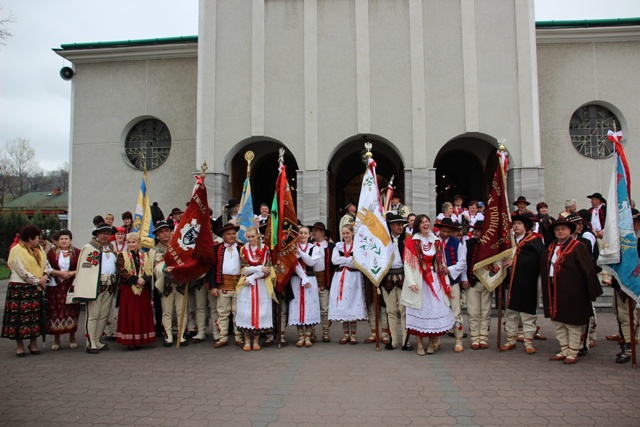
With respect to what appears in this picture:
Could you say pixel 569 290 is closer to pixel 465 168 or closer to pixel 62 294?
pixel 62 294

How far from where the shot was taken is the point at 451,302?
309 inches

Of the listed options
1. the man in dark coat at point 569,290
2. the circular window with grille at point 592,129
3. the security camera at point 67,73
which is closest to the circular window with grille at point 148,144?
the security camera at point 67,73

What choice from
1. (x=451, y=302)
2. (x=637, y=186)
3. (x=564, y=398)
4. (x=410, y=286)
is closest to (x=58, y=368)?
(x=410, y=286)

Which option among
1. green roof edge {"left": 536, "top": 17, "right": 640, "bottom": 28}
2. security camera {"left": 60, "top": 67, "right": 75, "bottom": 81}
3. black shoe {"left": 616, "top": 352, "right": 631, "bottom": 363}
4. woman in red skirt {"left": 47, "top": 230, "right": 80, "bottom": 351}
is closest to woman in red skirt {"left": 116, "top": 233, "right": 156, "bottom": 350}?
woman in red skirt {"left": 47, "top": 230, "right": 80, "bottom": 351}

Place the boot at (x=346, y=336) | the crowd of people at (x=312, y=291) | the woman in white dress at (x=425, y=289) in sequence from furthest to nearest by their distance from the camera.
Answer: the boot at (x=346, y=336), the woman in white dress at (x=425, y=289), the crowd of people at (x=312, y=291)

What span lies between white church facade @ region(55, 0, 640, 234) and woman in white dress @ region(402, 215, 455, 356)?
6.23 metres

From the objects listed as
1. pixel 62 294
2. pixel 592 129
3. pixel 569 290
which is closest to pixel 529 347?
pixel 569 290

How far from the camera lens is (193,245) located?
8203 millimetres

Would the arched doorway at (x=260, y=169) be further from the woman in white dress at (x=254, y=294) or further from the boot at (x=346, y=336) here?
the boot at (x=346, y=336)

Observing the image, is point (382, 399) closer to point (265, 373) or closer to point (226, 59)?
point (265, 373)

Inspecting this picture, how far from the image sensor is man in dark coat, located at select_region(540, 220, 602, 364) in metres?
6.71

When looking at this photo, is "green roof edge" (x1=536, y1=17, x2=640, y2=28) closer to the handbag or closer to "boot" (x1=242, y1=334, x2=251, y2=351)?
"boot" (x1=242, y1=334, x2=251, y2=351)

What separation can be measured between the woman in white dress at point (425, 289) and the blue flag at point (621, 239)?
229cm

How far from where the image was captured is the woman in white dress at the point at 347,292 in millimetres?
8055
